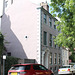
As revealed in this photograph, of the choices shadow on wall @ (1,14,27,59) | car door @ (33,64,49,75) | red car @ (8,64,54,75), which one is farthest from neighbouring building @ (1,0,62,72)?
red car @ (8,64,54,75)

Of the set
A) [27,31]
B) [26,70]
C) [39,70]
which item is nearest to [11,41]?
[27,31]

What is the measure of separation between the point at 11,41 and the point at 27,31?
272 centimetres

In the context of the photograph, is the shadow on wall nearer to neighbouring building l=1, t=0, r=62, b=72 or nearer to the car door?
neighbouring building l=1, t=0, r=62, b=72

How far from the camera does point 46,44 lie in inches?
976

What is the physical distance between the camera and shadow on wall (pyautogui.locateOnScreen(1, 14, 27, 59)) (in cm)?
2314

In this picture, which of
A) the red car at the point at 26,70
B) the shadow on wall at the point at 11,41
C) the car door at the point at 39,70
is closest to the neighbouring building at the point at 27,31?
the shadow on wall at the point at 11,41

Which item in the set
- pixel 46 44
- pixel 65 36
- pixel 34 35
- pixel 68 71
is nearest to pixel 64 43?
pixel 65 36

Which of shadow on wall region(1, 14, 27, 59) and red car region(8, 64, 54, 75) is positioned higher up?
shadow on wall region(1, 14, 27, 59)

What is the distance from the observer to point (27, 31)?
23141 mm

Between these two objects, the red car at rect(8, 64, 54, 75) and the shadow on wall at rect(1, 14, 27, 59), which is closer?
the red car at rect(8, 64, 54, 75)

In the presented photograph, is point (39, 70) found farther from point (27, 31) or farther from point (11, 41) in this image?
point (11, 41)

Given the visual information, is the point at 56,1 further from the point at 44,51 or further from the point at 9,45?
the point at 9,45

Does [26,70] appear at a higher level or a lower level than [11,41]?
lower

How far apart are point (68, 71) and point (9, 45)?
29.2 feet
